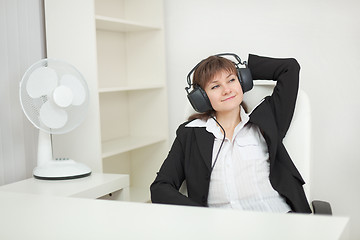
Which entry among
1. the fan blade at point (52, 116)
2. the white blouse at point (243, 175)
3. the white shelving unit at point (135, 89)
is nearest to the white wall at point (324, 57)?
the white shelving unit at point (135, 89)

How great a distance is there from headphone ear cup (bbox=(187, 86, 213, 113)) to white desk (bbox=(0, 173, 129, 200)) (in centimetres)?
53

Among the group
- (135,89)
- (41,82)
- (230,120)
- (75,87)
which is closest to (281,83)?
(230,120)

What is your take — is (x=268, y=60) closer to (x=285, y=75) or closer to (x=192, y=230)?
(x=285, y=75)

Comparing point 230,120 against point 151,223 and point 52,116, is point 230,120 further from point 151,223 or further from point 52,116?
point 151,223

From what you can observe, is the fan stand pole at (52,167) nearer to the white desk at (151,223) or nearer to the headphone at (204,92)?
the headphone at (204,92)

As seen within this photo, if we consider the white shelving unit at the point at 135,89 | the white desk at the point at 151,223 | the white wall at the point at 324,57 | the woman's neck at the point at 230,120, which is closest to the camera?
the white desk at the point at 151,223

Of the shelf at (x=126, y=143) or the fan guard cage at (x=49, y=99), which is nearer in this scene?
the fan guard cage at (x=49, y=99)

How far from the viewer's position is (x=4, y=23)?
7.70 ft

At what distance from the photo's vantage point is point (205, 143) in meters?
1.96

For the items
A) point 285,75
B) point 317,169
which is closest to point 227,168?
point 285,75

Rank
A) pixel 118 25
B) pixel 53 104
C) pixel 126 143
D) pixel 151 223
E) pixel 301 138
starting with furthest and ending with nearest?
1. pixel 126 143
2. pixel 118 25
3. pixel 53 104
4. pixel 301 138
5. pixel 151 223

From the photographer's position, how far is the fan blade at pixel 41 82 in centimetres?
207

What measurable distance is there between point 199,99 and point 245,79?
0.69 feet

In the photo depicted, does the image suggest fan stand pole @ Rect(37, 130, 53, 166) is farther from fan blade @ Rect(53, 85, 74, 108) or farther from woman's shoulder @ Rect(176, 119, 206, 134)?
woman's shoulder @ Rect(176, 119, 206, 134)
